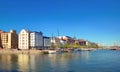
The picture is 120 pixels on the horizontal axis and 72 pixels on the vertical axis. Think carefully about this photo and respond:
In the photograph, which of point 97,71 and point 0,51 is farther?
point 0,51

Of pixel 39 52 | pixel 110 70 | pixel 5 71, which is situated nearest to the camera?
pixel 5 71

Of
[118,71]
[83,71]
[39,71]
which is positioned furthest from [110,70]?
[39,71]

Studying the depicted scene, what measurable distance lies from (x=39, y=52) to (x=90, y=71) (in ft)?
328

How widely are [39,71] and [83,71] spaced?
971 centimetres

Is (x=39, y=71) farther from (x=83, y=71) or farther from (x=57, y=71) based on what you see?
(x=83, y=71)

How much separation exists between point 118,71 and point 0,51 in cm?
12549

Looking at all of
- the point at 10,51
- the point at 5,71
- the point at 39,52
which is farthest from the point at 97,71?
the point at 10,51

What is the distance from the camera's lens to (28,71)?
56219 millimetres

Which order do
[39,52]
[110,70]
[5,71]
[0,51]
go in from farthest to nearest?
[0,51] < [39,52] < [110,70] < [5,71]

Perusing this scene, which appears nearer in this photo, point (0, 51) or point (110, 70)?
point (110, 70)

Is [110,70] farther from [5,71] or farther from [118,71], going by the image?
[5,71]

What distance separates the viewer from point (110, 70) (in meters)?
59.7

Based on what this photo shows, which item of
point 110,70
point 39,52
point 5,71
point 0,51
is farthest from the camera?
point 0,51

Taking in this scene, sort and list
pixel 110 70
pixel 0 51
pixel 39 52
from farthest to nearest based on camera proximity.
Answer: pixel 0 51 < pixel 39 52 < pixel 110 70
